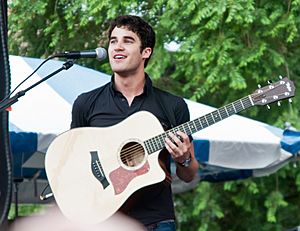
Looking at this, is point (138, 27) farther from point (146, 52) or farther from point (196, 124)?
point (196, 124)

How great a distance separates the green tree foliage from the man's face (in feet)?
9.02

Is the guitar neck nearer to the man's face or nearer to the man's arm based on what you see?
the man's arm

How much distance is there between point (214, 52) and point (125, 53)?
2.97 meters

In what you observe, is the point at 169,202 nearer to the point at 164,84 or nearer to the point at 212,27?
the point at 212,27

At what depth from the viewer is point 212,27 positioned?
608 centimetres

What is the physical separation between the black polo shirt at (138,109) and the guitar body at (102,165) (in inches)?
1.3

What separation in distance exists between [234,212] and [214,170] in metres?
1.53

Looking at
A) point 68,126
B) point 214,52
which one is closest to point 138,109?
point 68,126

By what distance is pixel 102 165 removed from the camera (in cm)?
337

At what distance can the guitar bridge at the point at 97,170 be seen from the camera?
3355 mm

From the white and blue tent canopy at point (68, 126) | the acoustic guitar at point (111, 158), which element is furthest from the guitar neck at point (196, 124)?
the white and blue tent canopy at point (68, 126)

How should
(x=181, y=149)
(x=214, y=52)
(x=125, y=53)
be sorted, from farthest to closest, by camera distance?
1. (x=214, y=52)
2. (x=125, y=53)
3. (x=181, y=149)

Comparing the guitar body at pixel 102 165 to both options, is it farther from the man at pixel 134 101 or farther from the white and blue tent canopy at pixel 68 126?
the white and blue tent canopy at pixel 68 126

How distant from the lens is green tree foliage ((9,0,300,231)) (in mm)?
6211
